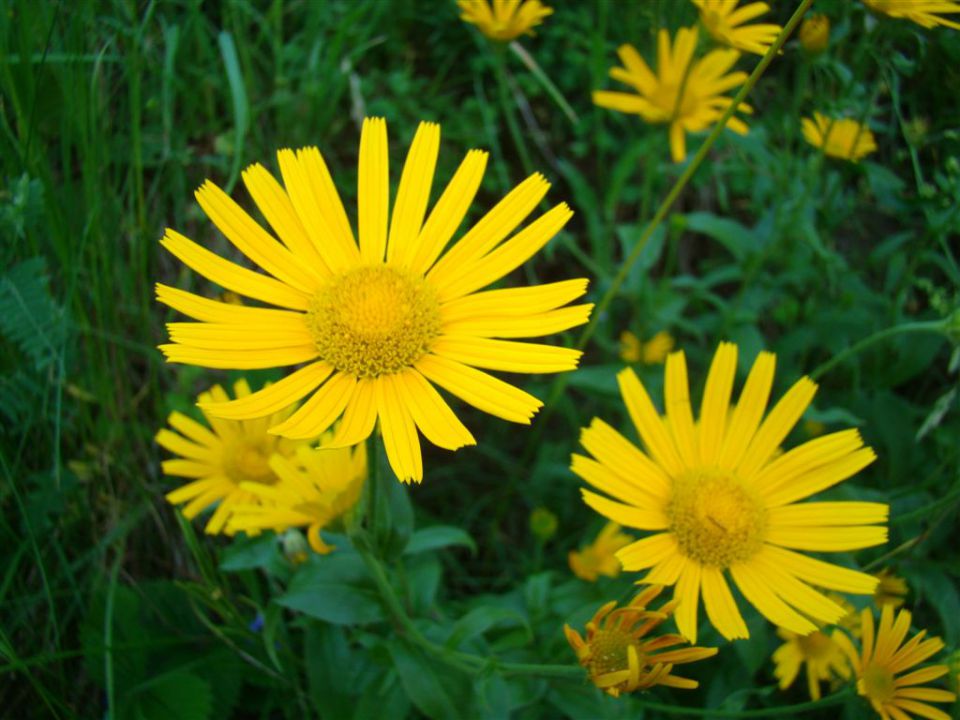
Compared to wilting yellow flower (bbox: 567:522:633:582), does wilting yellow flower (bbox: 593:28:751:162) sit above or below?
above

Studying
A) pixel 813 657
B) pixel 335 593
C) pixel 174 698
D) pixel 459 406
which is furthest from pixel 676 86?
pixel 174 698

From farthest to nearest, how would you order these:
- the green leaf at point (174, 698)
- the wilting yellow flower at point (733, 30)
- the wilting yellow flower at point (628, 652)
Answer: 1. the wilting yellow flower at point (733, 30)
2. the green leaf at point (174, 698)
3. the wilting yellow flower at point (628, 652)

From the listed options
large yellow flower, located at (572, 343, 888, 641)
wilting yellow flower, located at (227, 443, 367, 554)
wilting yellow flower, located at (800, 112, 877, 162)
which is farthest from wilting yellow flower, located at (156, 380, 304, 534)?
wilting yellow flower, located at (800, 112, 877, 162)

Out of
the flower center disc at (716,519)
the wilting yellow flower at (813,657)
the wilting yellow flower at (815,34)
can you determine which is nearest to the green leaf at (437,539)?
the flower center disc at (716,519)

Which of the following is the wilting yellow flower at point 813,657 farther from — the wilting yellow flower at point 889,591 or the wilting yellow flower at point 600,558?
the wilting yellow flower at point 600,558

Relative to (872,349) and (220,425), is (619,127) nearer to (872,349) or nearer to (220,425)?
(872,349)

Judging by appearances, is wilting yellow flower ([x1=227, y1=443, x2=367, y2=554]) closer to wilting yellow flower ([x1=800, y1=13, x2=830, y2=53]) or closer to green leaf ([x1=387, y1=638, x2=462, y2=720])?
green leaf ([x1=387, y1=638, x2=462, y2=720])
